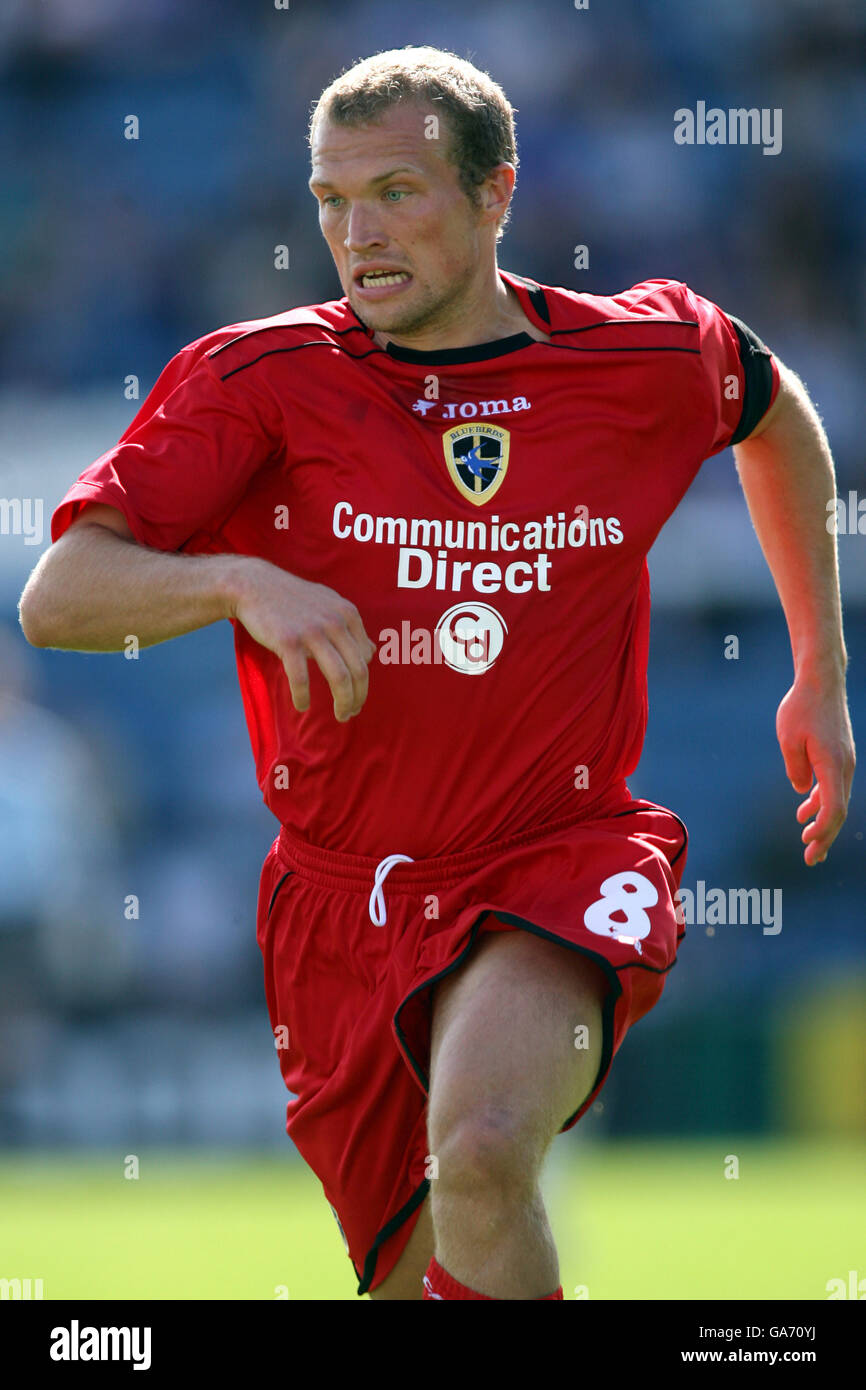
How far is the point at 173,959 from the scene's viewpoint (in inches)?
423

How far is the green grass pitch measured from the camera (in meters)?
6.86

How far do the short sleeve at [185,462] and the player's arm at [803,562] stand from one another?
127 centimetres

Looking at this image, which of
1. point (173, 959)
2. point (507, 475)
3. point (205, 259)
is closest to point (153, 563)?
point (507, 475)

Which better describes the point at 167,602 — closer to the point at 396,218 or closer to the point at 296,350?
the point at 296,350

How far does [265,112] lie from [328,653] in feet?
35.1

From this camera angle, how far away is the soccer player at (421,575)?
3.54m

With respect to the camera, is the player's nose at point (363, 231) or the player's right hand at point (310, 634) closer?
the player's right hand at point (310, 634)

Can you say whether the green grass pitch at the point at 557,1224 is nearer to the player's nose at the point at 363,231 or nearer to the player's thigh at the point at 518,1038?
the player's thigh at the point at 518,1038

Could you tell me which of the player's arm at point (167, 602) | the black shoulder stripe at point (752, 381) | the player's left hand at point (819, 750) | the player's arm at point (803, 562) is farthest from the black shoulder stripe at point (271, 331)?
the player's left hand at point (819, 750)

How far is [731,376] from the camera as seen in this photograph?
4184mm

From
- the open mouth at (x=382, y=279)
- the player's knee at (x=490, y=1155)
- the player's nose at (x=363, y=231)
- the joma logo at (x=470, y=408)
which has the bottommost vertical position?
the player's knee at (x=490, y=1155)

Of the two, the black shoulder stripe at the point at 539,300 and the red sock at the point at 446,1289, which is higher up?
the black shoulder stripe at the point at 539,300

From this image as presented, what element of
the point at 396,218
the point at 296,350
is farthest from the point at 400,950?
the point at 396,218

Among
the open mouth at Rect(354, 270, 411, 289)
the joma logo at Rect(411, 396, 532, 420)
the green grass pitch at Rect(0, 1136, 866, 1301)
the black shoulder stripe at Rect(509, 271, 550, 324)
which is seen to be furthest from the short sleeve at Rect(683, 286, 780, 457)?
the green grass pitch at Rect(0, 1136, 866, 1301)
